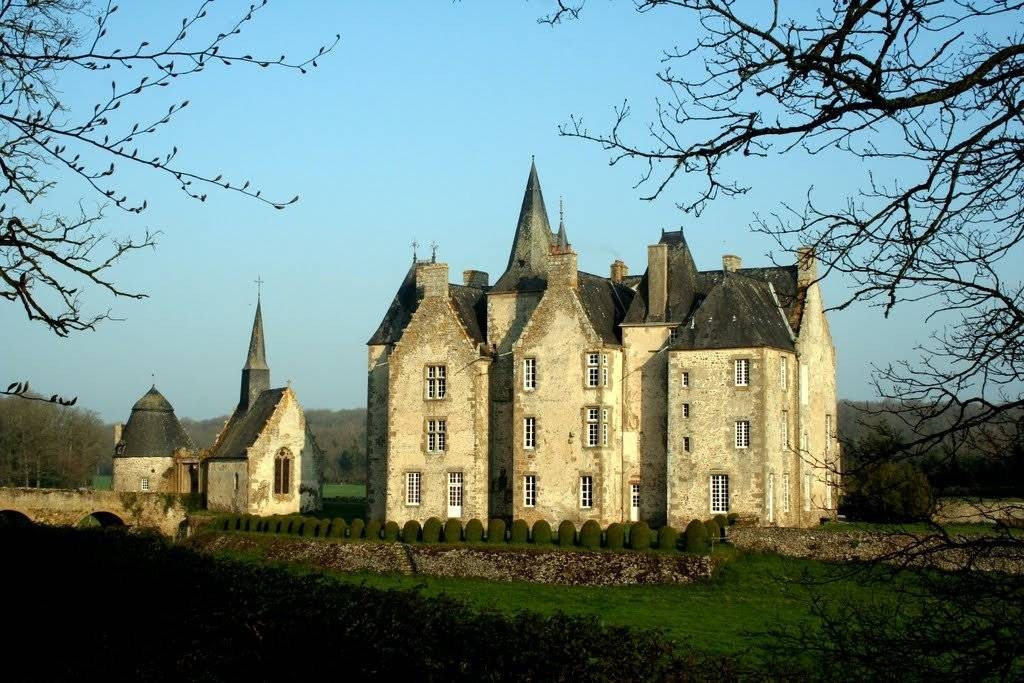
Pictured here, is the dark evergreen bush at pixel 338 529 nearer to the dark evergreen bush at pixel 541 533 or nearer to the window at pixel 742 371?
the dark evergreen bush at pixel 541 533

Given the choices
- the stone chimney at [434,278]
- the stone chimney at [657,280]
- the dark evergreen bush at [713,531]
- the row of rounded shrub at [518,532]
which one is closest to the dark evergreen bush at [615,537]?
the row of rounded shrub at [518,532]

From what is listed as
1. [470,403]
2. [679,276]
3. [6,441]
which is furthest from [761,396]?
[6,441]

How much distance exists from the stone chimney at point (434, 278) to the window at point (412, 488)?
6.02 meters

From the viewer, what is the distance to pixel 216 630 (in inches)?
567

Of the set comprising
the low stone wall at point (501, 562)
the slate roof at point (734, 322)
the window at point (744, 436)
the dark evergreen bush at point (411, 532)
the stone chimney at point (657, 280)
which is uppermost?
the stone chimney at point (657, 280)

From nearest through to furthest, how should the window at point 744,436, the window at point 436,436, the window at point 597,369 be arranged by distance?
the window at point 744,436 < the window at point 597,369 < the window at point 436,436

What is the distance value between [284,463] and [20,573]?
92.3ft

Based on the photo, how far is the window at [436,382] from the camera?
132 ft

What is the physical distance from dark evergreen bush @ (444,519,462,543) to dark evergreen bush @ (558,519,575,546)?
10.7ft

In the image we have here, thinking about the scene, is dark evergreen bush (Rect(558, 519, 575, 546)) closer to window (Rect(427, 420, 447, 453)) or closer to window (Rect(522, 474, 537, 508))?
window (Rect(522, 474, 537, 508))

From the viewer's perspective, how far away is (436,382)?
40312mm

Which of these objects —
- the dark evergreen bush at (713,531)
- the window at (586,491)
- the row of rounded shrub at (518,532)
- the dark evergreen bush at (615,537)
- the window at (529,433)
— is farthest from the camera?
the window at (529,433)

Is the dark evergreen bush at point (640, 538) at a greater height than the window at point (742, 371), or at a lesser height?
lesser

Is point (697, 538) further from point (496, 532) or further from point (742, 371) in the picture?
point (496, 532)
